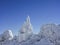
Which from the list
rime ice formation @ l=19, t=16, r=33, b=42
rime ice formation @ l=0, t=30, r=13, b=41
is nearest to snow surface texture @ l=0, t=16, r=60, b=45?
rime ice formation @ l=19, t=16, r=33, b=42

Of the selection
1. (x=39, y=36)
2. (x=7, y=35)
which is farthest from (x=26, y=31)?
(x=7, y=35)

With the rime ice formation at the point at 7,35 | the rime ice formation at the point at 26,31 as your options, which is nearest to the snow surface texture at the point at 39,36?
the rime ice formation at the point at 26,31

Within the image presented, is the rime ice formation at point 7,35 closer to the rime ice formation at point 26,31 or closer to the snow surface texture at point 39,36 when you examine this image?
the snow surface texture at point 39,36

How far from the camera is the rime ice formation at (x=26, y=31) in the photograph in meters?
31.1

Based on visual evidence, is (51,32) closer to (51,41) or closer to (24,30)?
(51,41)

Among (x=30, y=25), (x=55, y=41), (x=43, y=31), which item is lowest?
(x=55, y=41)

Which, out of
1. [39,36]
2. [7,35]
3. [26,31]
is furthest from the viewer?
[7,35]

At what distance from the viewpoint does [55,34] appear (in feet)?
93.0

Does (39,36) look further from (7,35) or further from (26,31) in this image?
(7,35)

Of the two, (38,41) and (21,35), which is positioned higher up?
(21,35)

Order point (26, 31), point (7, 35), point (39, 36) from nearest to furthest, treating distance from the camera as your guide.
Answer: point (39, 36) < point (26, 31) < point (7, 35)

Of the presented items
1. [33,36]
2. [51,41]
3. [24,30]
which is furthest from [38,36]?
[24,30]

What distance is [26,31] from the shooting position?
108 feet

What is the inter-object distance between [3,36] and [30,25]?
7253mm
